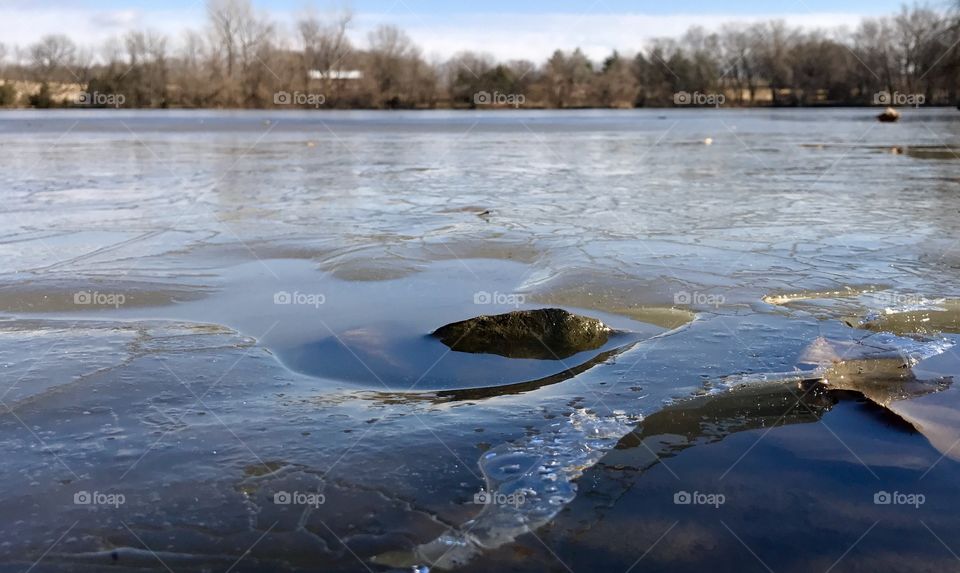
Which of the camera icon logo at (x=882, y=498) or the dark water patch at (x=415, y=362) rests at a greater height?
the dark water patch at (x=415, y=362)

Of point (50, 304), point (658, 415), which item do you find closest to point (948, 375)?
point (658, 415)

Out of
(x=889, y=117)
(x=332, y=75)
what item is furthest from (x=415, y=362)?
(x=332, y=75)

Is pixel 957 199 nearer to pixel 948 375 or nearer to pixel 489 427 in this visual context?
pixel 948 375

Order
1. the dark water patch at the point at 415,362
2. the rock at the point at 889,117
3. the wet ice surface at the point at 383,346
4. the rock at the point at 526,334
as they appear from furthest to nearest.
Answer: the rock at the point at 889,117
the rock at the point at 526,334
the dark water patch at the point at 415,362
the wet ice surface at the point at 383,346

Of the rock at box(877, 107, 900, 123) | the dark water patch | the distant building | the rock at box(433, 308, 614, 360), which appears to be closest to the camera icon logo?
the dark water patch

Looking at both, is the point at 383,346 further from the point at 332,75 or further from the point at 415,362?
the point at 332,75

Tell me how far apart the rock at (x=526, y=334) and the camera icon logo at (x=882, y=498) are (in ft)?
7.05

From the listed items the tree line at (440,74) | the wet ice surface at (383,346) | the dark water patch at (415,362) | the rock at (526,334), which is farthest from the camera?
the tree line at (440,74)

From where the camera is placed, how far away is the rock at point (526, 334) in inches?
205

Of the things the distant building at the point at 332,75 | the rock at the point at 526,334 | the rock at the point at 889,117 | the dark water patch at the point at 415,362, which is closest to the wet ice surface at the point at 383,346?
the dark water patch at the point at 415,362

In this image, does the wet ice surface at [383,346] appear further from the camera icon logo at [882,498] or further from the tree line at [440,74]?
the tree line at [440,74]

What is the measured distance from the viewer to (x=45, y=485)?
134 inches

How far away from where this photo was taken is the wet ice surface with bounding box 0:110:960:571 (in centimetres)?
320

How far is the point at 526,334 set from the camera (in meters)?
5.31
